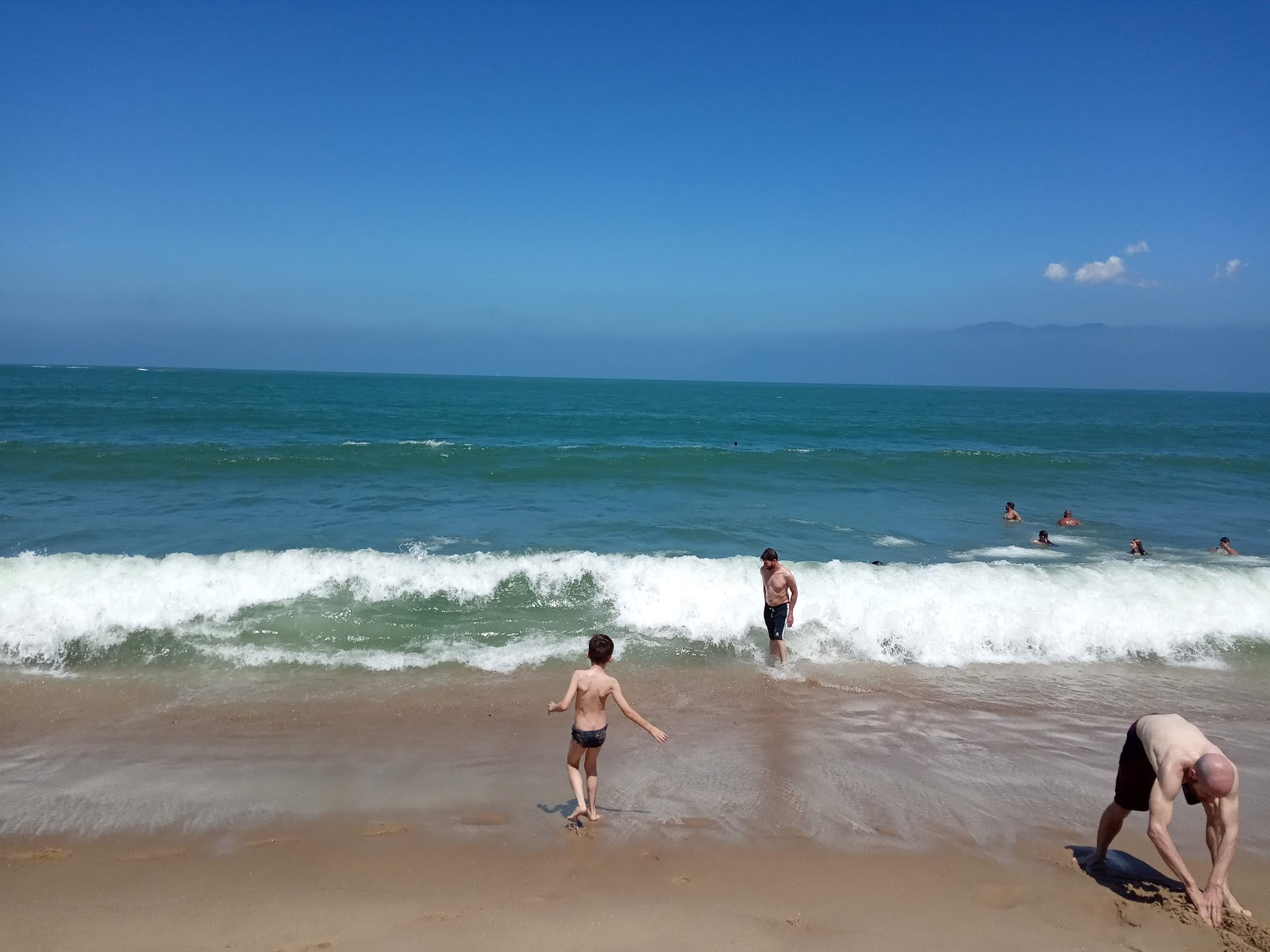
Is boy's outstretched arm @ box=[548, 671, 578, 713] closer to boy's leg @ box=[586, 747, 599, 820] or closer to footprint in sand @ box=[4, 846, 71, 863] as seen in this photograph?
boy's leg @ box=[586, 747, 599, 820]

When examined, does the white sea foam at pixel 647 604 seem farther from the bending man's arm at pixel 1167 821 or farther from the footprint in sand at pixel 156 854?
the bending man's arm at pixel 1167 821

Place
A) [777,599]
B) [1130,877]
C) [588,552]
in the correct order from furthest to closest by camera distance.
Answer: [588,552], [777,599], [1130,877]

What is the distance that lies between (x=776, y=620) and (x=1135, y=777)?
14.3 feet

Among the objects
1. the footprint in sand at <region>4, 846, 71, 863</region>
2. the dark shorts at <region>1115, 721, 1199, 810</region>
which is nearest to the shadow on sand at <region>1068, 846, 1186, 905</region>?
the dark shorts at <region>1115, 721, 1199, 810</region>

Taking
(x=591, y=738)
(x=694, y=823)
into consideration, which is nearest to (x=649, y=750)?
(x=694, y=823)

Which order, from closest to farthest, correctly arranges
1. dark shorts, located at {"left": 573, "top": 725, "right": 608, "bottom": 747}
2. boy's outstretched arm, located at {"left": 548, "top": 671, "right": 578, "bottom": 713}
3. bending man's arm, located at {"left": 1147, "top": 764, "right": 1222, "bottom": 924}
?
bending man's arm, located at {"left": 1147, "top": 764, "right": 1222, "bottom": 924}, boy's outstretched arm, located at {"left": 548, "top": 671, "right": 578, "bottom": 713}, dark shorts, located at {"left": 573, "top": 725, "right": 608, "bottom": 747}

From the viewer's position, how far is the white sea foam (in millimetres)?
9000

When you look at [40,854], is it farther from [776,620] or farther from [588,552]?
[588,552]

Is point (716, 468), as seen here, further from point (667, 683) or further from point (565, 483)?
point (667, 683)

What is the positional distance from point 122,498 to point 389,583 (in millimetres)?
10767

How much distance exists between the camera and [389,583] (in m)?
10.7

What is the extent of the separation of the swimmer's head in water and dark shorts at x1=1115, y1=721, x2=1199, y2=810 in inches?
12.4

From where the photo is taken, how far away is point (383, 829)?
5.15 meters

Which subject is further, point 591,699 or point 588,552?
point 588,552
